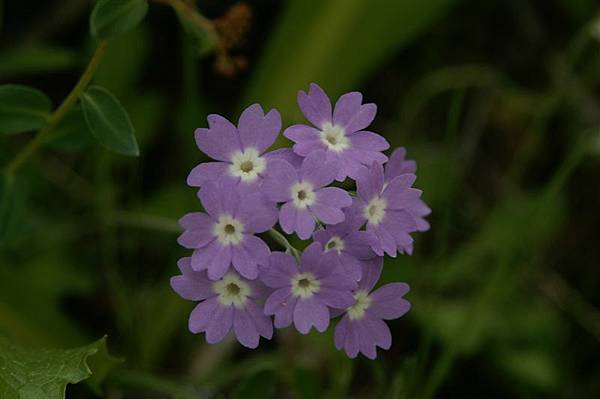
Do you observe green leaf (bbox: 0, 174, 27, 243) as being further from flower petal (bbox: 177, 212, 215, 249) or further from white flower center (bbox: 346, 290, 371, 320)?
white flower center (bbox: 346, 290, 371, 320)

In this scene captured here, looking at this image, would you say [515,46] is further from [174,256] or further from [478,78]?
[174,256]

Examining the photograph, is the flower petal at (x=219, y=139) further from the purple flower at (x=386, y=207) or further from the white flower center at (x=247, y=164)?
the purple flower at (x=386, y=207)

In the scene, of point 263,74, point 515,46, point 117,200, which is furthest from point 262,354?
point 515,46

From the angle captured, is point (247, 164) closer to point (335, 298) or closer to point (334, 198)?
point (334, 198)

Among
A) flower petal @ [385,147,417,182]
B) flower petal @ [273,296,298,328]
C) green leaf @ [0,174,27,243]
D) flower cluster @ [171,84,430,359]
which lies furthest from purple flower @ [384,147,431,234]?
green leaf @ [0,174,27,243]

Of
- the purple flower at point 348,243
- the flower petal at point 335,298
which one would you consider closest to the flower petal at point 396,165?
the purple flower at point 348,243

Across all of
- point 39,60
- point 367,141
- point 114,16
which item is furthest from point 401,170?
point 39,60
